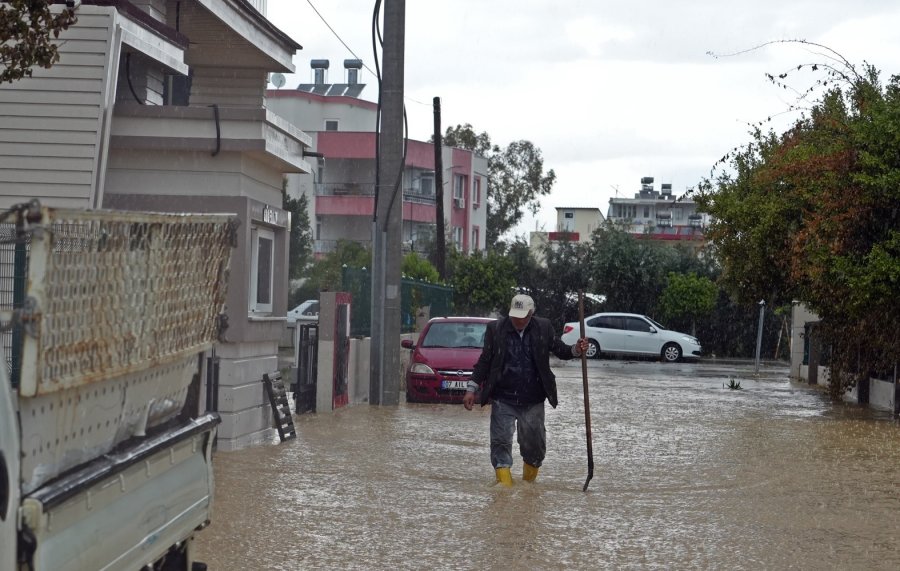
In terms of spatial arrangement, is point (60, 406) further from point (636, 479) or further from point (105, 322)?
point (636, 479)

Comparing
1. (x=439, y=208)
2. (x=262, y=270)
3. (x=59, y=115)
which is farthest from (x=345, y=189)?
(x=59, y=115)

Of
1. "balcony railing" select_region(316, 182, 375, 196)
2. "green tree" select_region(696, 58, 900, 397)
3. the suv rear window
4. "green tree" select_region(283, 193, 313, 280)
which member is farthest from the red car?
"balcony railing" select_region(316, 182, 375, 196)

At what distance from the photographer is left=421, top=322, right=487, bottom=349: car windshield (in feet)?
69.8

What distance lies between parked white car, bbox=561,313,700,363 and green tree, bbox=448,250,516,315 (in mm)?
3689

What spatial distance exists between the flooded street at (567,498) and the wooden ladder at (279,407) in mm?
172

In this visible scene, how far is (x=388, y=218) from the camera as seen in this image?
65.6 feet

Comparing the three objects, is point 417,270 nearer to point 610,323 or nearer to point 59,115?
point 610,323

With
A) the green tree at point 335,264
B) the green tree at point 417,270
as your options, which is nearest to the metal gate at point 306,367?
the green tree at point 417,270

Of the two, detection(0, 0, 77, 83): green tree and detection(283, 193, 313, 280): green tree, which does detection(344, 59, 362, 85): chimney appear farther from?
detection(0, 0, 77, 83): green tree

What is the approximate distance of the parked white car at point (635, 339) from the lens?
40.6 m

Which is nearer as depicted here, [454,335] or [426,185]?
[454,335]

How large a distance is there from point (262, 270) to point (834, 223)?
8.35 m

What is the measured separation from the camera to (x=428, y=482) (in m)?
12.0

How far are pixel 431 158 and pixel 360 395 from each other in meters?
45.3
